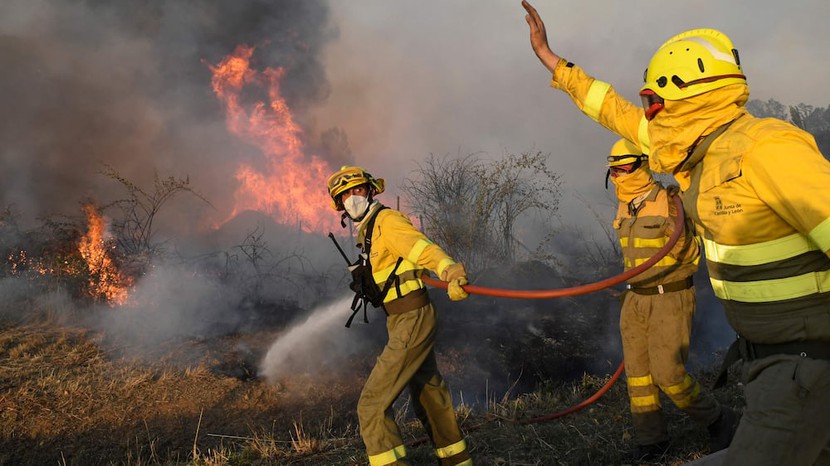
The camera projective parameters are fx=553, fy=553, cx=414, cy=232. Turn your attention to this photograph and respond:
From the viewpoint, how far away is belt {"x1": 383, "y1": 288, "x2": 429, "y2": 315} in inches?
152

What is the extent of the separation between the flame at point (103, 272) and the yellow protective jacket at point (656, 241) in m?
8.03

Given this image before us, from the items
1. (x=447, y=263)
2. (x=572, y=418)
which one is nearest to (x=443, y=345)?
(x=572, y=418)

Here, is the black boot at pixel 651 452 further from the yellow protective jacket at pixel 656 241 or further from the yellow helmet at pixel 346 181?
the yellow helmet at pixel 346 181

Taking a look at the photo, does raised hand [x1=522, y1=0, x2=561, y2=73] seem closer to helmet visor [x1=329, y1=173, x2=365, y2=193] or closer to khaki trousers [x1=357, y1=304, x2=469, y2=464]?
helmet visor [x1=329, y1=173, x2=365, y2=193]

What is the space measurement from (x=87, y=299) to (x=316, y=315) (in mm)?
3670

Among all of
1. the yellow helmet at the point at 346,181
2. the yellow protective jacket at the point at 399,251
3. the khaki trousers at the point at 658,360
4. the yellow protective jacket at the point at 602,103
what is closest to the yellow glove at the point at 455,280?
the yellow protective jacket at the point at 399,251

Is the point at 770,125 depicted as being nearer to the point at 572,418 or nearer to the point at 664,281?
the point at 664,281

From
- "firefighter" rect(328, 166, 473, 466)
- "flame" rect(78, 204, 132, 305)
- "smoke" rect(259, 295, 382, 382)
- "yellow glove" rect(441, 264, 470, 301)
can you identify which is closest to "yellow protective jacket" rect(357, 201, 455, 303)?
"firefighter" rect(328, 166, 473, 466)

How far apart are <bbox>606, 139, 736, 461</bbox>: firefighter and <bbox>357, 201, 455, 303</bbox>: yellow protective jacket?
5.48 ft

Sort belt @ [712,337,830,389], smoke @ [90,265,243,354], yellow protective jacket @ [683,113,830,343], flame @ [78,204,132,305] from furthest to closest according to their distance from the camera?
flame @ [78,204,132,305], smoke @ [90,265,243,354], belt @ [712,337,830,389], yellow protective jacket @ [683,113,830,343]

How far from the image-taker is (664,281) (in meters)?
4.20

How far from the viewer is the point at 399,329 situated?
3.78m

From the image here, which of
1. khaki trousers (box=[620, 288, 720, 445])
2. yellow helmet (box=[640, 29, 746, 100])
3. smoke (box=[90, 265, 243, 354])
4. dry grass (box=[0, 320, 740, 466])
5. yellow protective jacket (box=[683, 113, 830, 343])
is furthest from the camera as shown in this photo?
smoke (box=[90, 265, 243, 354])

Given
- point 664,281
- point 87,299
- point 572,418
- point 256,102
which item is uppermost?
point 256,102
